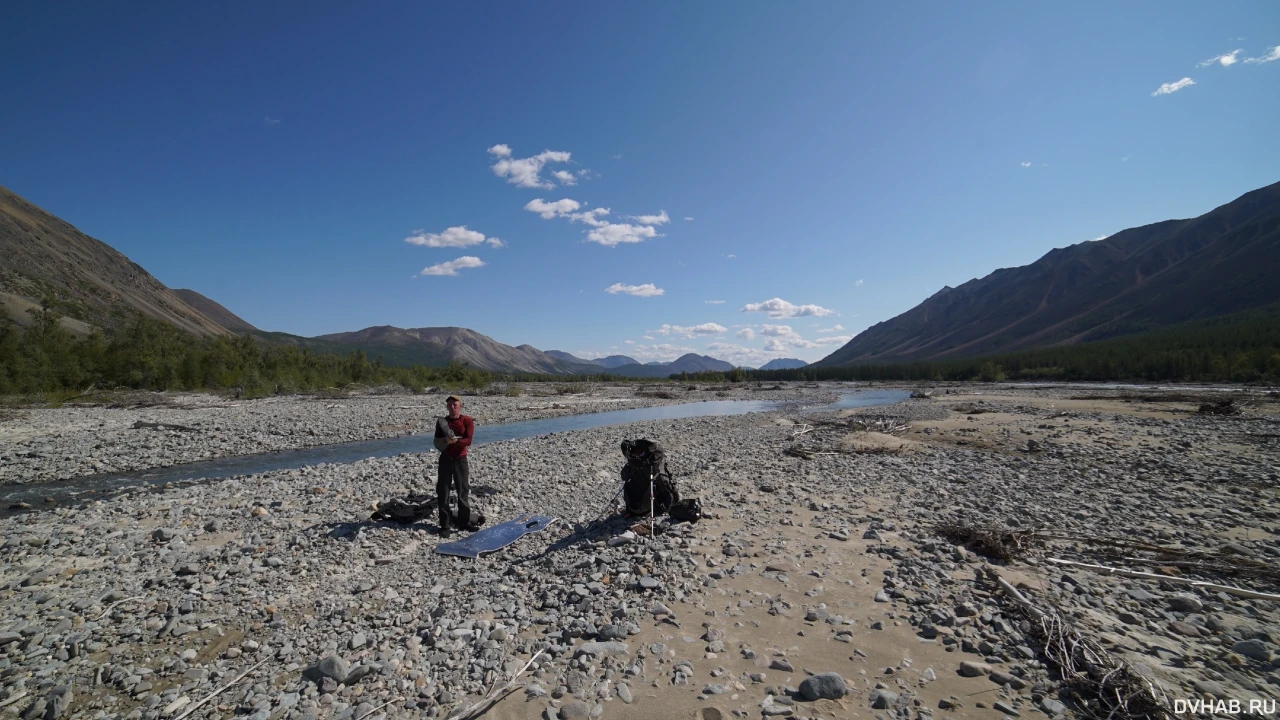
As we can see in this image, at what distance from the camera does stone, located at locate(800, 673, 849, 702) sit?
161 inches

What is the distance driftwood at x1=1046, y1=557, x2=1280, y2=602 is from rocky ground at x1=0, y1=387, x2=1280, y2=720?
0.08 metres

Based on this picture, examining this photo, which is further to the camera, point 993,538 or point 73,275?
point 73,275

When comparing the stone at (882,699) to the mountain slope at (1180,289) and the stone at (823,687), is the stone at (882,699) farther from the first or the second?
the mountain slope at (1180,289)

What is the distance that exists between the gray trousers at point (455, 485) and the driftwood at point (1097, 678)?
27.6 feet

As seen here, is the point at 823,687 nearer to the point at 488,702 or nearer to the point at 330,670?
the point at 488,702

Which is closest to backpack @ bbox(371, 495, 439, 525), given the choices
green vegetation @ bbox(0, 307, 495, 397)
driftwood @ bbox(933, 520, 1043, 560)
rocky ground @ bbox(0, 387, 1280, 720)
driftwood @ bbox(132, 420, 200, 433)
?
rocky ground @ bbox(0, 387, 1280, 720)

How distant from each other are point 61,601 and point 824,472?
14.6 meters

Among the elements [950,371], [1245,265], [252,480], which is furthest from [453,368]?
[1245,265]

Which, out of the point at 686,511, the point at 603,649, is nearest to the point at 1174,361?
the point at 686,511

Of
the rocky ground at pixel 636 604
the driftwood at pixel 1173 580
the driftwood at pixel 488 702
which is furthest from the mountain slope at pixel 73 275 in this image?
the driftwood at pixel 1173 580

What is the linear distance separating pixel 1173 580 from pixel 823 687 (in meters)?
5.35

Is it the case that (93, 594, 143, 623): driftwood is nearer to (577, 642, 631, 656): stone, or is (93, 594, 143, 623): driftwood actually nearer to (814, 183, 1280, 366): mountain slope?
(577, 642, 631, 656): stone

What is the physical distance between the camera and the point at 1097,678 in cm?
414

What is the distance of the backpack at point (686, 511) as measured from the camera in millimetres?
8953
